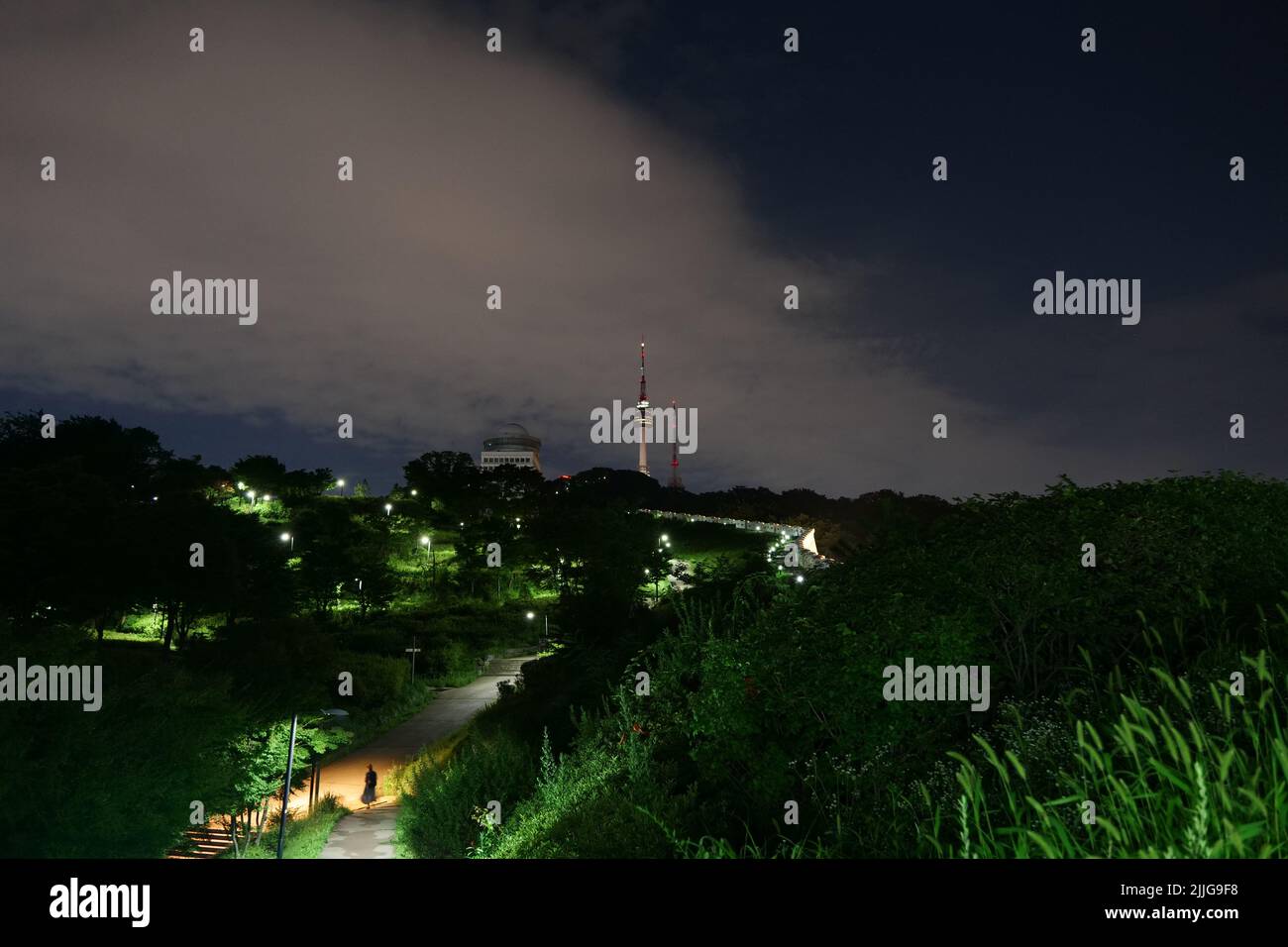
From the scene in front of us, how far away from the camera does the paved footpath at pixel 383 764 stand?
806 inches

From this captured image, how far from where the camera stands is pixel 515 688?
33062 millimetres

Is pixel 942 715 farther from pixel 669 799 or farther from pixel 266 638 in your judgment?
pixel 266 638

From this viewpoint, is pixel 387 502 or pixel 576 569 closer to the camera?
pixel 576 569

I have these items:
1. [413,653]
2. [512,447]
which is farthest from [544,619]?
[512,447]

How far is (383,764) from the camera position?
3009 cm

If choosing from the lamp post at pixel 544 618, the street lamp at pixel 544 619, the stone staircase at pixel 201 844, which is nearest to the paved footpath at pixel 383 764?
the stone staircase at pixel 201 844

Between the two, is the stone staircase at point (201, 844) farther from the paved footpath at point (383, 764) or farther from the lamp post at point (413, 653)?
the lamp post at point (413, 653)

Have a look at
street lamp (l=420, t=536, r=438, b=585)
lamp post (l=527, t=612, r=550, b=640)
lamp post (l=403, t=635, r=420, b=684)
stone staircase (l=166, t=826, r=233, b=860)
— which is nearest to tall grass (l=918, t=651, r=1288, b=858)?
stone staircase (l=166, t=826, r=233, b=860)

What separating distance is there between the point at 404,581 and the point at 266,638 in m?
A: 31.2

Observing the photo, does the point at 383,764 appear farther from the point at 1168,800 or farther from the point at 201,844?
the point at 1168,800

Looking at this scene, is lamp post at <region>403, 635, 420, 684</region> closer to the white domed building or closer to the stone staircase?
the stone staircase
